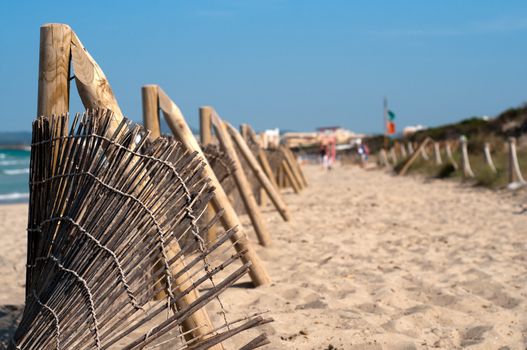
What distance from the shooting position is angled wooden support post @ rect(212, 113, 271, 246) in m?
6.36

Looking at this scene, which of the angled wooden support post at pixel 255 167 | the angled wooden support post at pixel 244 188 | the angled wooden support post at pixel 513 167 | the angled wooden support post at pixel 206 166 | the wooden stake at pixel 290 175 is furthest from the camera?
the wooden stake at pixel 290 175

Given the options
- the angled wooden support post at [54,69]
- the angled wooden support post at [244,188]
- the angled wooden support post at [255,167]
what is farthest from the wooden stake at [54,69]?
the angled wooden support post at [255,167]

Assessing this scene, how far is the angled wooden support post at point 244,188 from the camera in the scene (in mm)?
6363

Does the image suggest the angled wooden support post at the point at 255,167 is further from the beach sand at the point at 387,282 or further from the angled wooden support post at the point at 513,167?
the angled wooden support post at the point at 513,167

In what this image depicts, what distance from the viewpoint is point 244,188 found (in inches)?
251

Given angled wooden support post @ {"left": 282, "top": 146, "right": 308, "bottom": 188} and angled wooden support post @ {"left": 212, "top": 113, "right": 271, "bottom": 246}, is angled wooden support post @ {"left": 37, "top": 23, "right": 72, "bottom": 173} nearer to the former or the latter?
angled wooden support post @ {"left": 212, "top": 113, "right": 271, "bottom": 246}

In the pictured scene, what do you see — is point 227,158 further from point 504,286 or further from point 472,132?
point 472,132

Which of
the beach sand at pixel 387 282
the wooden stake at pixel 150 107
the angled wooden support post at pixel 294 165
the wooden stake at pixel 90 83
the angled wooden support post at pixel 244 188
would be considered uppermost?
the wooden stake at pixel 90 83

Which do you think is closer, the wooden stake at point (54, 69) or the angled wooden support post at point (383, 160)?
the wooden stake at point (54, 69)

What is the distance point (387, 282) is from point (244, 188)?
179cm

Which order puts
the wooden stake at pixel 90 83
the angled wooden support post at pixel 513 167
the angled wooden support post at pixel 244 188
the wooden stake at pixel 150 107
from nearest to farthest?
→ 1. the wooden stake at pixel 90 83
2. the wooden stake at pixel 150 107
3. the angled wooden support post at pixel 244 188
4. the angled wooden support post at pixel 513 167

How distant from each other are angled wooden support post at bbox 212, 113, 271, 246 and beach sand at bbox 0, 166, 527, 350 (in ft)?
0.53

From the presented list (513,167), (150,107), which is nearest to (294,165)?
(513,167)

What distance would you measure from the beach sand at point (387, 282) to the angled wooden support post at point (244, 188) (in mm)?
160
